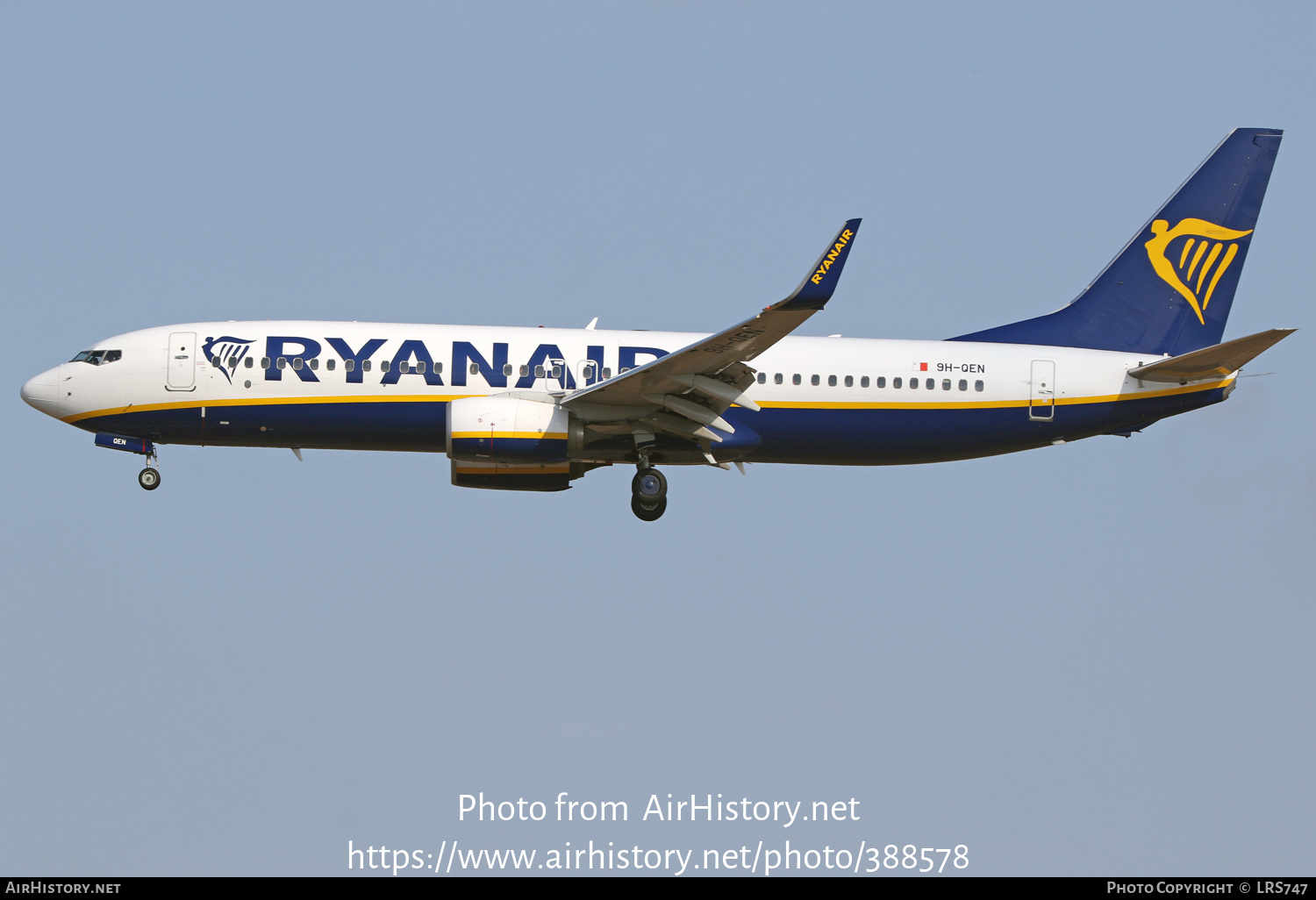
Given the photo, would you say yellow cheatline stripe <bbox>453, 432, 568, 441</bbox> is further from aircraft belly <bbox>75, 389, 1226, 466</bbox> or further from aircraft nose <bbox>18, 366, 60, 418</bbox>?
aircraft nose <bbox>18, 366, 60, 418</bbox>

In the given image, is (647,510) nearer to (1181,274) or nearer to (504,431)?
(504,431)

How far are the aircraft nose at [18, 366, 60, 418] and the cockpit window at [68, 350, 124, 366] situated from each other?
614 millimetres

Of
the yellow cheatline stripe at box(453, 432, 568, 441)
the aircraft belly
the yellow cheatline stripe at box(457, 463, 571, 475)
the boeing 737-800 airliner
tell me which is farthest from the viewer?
the yellow cheatline stripe at box(457, 463, 571, 475)

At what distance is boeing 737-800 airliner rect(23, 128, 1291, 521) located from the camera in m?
31.6

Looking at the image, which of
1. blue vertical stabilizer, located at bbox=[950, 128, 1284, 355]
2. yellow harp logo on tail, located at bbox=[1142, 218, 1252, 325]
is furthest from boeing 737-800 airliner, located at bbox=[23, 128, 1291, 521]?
yellow harp logo on tail, located at bbox=[1142, 218, 1252, 325]

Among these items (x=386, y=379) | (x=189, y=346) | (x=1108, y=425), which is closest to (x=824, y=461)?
(x=1108, y=425)

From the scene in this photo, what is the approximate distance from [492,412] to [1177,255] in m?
16.9

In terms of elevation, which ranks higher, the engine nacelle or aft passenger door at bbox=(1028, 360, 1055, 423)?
aft passenger door at bbox=(1028, 360, 1055, 423)

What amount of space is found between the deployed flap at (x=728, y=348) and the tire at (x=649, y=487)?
185 cm

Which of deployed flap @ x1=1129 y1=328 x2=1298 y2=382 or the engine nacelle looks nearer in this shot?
the engine nacelle

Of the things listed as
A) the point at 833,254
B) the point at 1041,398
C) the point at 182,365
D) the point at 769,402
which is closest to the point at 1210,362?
the point at 1041,398

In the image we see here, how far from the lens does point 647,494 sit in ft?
107

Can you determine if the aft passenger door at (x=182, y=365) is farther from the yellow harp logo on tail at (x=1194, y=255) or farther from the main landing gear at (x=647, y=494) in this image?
the yellow harp logo on tail at (x=1194, y=255)

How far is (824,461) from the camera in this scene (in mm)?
33906
